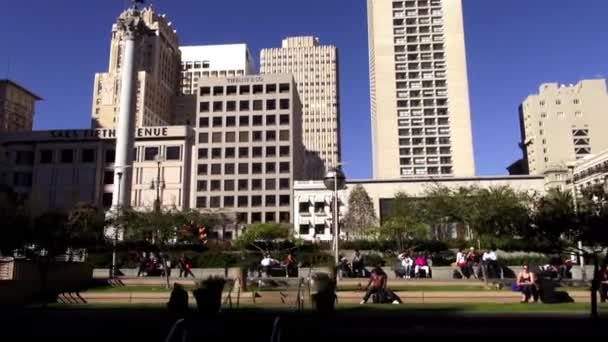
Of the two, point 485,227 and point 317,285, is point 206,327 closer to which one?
point 317,285

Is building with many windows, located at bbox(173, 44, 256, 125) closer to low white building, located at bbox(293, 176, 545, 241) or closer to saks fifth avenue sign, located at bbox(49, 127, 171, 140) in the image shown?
saks fifth avenue sign, located at bbox(49, 127, 171, 140)

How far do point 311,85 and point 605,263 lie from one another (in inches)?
6792

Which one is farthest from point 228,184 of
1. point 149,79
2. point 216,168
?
point 149,79

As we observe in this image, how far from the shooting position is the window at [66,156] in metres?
102

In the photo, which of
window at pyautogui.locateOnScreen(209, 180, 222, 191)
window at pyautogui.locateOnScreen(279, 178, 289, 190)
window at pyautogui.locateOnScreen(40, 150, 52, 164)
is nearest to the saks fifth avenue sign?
window at pyautogui.locateOnScreen(40, 150, 52, 164)

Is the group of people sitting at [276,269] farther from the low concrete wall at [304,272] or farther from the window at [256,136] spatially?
the window at [256,136]

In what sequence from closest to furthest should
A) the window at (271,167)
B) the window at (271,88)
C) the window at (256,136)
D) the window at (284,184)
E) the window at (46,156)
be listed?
the window at (284,184) < the window at (271,167) < the window at (46,156) < the window at (256,136) < the window at (271,88)

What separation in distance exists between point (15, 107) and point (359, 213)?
116 metres

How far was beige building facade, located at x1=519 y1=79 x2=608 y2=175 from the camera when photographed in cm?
13025

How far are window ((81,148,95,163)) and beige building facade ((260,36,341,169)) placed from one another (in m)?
83.4

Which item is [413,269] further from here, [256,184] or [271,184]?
[256,184]

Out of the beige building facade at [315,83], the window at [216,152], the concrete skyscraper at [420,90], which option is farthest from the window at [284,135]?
the beige building facade at [315,83]

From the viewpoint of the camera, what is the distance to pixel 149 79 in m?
141

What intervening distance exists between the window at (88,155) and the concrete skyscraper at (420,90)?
5864 cm
